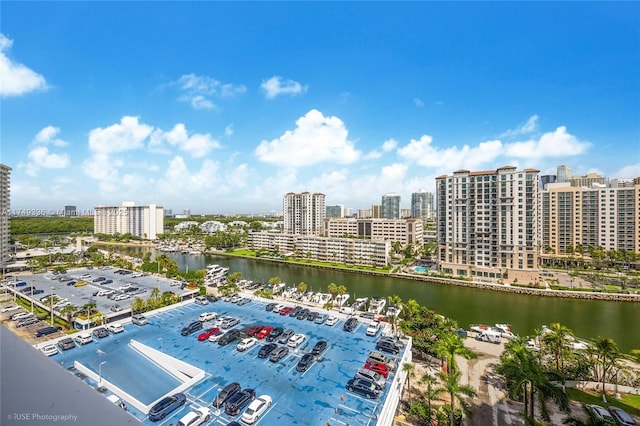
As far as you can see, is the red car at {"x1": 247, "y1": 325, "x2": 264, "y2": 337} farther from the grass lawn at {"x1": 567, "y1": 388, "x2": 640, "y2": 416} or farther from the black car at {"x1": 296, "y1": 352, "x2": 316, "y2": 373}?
the grass lawn at {"x1": 567, "y1": 388, "x2": 640, "y2": 416}

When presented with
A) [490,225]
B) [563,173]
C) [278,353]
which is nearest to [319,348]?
A: [278,353]

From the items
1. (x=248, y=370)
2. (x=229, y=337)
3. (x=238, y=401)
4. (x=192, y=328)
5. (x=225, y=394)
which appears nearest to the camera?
(x=238, y=401)

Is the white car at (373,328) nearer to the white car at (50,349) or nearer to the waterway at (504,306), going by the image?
the waterway at (504,306)

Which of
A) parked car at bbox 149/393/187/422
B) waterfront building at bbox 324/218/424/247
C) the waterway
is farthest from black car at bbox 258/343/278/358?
waterfront building at bbox 324/218/424/247

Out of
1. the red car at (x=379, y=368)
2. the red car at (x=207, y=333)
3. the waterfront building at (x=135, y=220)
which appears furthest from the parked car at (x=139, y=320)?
the waterfront building at (x=135, y=220)

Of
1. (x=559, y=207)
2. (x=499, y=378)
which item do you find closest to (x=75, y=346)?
(x=499, y=378)

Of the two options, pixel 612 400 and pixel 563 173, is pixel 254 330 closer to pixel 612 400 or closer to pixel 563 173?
pixel 612 400

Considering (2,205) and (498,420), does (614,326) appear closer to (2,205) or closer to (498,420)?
(498,420)
